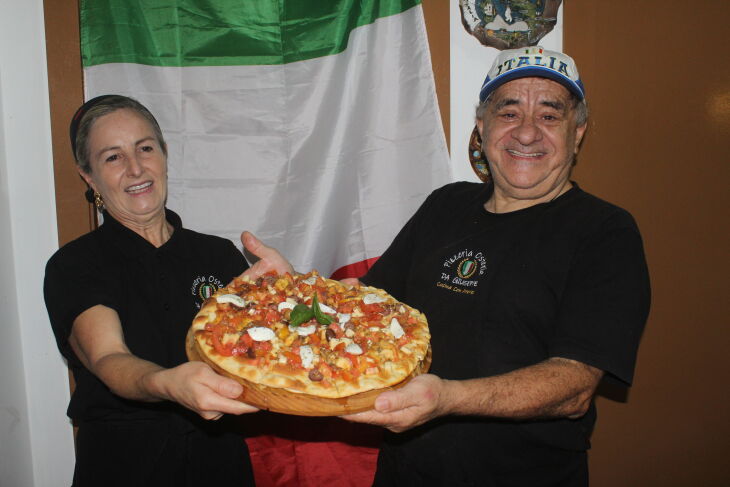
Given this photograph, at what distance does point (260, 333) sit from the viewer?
1.34m

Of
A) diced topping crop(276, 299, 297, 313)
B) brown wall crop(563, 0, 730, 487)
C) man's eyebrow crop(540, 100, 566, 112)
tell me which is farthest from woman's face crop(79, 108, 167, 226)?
brown wall crop(563, 0, 730, 487)

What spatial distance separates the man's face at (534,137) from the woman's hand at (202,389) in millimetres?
991

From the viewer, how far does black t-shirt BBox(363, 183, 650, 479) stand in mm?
1347

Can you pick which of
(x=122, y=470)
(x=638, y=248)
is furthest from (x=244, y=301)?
(x=638, y=248)

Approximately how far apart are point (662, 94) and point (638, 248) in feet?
4.53

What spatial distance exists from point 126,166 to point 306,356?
88 cm

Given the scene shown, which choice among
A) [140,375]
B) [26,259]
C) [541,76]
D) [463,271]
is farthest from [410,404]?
[26,259]

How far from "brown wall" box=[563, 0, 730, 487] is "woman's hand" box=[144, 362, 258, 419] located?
191 centimetres

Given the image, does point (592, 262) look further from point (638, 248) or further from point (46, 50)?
point (46, 50)

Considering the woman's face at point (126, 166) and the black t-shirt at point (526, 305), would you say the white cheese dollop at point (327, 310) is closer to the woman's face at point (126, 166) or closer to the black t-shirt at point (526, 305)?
the black t-shirt at point (526, 305)

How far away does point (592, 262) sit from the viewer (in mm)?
1410

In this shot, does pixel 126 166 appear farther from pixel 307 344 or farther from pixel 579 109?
pixel 579 109

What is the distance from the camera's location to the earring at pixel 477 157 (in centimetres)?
240

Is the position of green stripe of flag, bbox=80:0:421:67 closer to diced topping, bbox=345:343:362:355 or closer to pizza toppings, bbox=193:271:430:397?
pizza toppings, bbox=193:271:430:397
